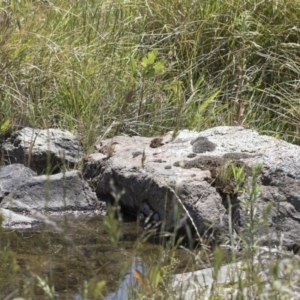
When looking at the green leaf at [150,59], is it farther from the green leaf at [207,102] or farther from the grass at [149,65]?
the green leaf at [207,102]

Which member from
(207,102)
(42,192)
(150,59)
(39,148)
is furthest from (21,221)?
(207,102)

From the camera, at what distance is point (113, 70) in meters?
6.34

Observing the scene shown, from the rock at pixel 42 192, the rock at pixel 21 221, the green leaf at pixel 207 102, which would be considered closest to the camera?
the rock at pixel 21 221

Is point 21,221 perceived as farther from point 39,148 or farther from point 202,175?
point 202,175

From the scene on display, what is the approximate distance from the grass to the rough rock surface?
31cm

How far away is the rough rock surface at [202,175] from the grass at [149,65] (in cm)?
31

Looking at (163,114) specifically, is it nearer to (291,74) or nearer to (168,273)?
(291,74)

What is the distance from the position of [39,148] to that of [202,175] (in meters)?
1.25

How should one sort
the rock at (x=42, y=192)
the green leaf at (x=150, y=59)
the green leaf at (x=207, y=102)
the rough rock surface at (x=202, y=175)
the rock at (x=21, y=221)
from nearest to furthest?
the rough rock surface at (x=202, y=175), the rock at (x=21, y=221), the rock at (x=42, y=192), the green leaf at (x=150, y=59), the green leaf at (x=207, y=102)

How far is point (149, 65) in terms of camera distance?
5.46 metres

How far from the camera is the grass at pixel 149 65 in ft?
19.4

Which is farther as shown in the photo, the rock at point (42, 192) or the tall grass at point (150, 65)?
the tall grass at point (150, 65)

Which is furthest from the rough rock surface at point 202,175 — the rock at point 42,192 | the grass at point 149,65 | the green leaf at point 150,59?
the green leaf at point 150,59

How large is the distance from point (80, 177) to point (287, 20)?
2.57m
